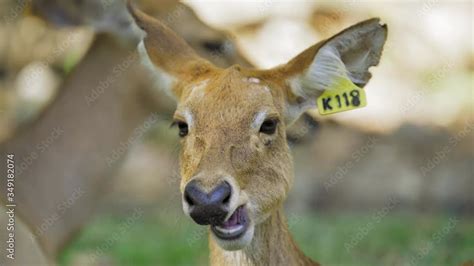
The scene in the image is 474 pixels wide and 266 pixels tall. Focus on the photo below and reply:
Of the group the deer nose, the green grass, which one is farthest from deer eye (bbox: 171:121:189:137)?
the green grass

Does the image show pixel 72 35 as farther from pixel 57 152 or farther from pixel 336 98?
pixel 336 98

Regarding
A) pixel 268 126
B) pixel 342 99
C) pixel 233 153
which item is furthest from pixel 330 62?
pixel 233 153

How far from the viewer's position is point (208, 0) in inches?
545

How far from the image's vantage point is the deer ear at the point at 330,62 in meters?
5.03

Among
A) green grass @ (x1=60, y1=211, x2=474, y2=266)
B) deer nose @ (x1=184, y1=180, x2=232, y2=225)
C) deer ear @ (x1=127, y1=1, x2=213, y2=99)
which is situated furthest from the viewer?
green grass @ (x1=60, y1=211, x2=474, y2=266)

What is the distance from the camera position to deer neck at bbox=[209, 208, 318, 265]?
4.86m

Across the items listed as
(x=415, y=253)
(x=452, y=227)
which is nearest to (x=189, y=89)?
(x=415, y=253)

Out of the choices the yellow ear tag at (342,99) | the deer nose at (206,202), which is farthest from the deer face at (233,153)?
the yellow ear tag at (342,99)

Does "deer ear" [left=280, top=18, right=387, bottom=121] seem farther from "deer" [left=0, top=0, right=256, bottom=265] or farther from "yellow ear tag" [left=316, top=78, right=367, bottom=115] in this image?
"deer" [left=0, top=0, right=256, bottom=265]

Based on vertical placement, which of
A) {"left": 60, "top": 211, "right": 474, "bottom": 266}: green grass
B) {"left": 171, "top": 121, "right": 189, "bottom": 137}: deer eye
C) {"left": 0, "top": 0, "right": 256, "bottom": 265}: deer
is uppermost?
{"left": 171, "top": 121, "right": 189, "bottom": 137}: deer eye

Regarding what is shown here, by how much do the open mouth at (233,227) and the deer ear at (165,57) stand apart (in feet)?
3.67

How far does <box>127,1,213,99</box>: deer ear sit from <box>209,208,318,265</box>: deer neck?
3.23 ft

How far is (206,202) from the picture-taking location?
4.29m

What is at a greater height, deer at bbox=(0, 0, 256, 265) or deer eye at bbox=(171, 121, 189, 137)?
deer eye at bbox=(171, 121, 189, 137)
